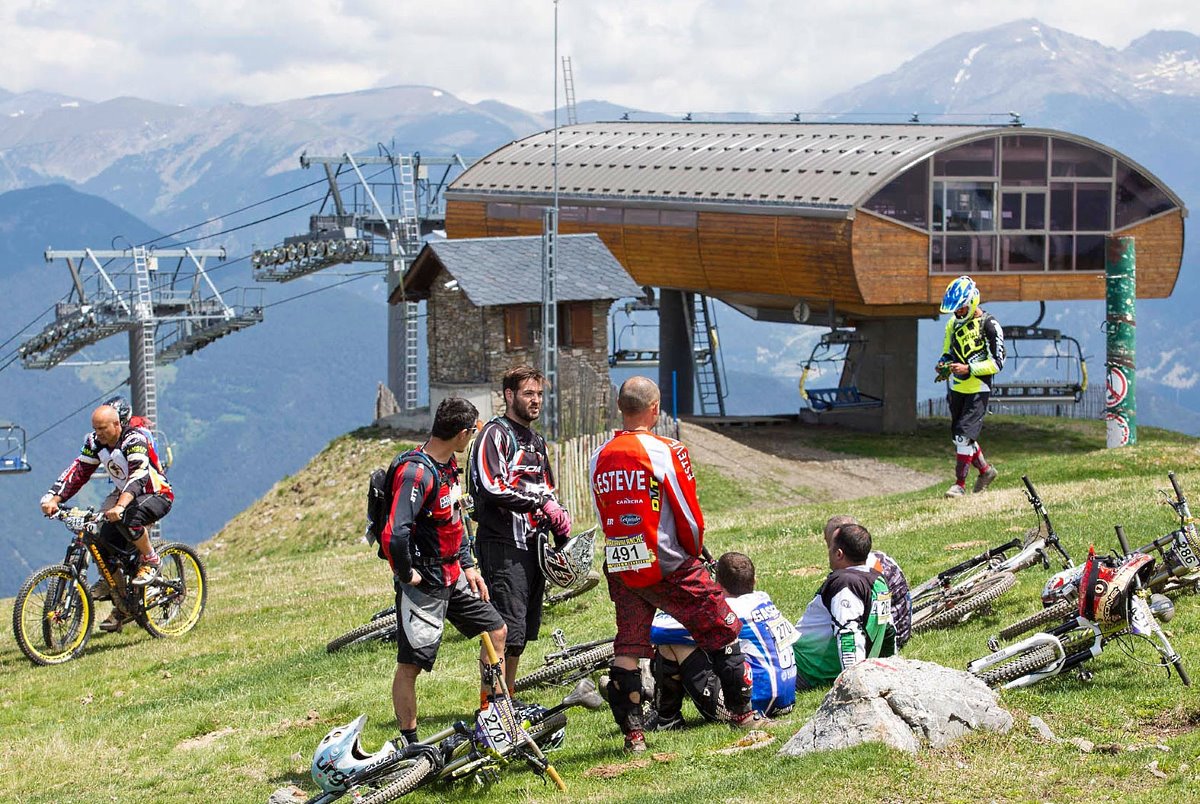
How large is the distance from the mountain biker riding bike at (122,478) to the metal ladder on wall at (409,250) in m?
36.0

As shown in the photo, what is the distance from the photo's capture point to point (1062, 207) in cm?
4519

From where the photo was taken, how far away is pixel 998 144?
44.6m

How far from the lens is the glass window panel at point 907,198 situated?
42.9m

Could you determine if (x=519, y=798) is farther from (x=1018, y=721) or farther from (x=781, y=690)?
(x=1018, y=721)

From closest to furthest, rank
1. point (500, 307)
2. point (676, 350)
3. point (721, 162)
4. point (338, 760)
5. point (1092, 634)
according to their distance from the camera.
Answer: point (338, 760)
point (1092, 634)
point (500, 307)
point (721, 162)
point (676, 350)

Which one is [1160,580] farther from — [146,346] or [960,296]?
[146,346]

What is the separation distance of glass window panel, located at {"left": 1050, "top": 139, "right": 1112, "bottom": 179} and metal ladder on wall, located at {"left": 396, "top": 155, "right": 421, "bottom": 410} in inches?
749

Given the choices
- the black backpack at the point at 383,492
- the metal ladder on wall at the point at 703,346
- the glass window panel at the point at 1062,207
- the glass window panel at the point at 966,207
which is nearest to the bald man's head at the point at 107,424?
the black backpack at the point at 383,492

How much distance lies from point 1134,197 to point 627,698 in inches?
1542

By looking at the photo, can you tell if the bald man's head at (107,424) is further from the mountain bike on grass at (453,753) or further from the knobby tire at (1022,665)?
the knobby tire at (1022,665)

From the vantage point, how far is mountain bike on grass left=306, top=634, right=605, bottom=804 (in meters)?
9.08

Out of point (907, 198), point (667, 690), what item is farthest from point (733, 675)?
point (907, 198)

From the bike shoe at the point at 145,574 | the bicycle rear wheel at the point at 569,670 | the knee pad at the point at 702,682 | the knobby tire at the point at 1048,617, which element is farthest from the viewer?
the bike shoe at the point at 145,574

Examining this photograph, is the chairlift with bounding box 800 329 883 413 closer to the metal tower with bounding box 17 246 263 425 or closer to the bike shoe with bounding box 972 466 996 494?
the metal tower with bounding box 17 246 263 425
